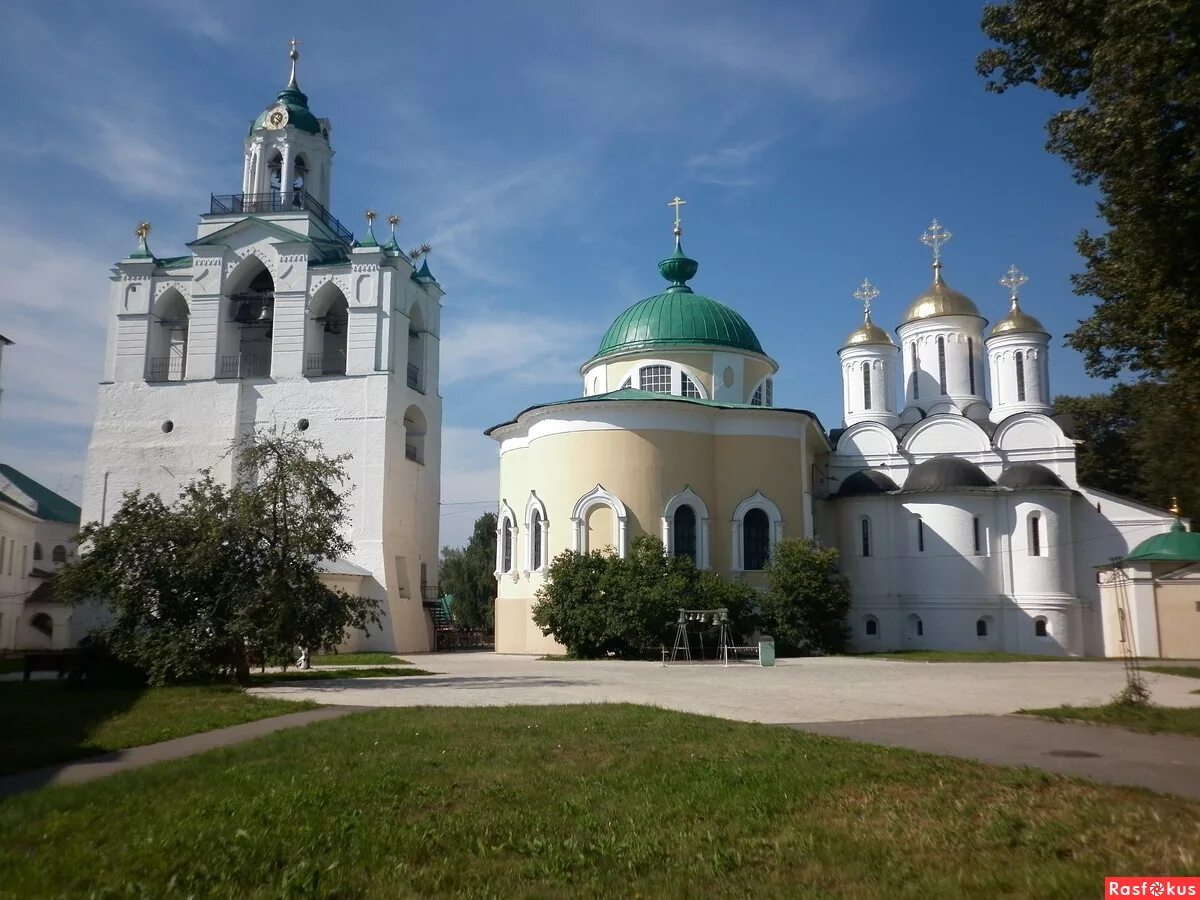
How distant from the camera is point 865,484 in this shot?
37750 mm

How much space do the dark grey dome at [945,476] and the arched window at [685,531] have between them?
958 cm

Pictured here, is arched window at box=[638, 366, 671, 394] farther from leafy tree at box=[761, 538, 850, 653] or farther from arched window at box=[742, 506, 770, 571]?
leafy tree at box=[761, 538, 850, 653]

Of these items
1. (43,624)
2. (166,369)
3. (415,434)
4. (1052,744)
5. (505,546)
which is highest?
(166,369)

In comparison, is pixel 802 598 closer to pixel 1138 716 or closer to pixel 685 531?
pixel 685 531

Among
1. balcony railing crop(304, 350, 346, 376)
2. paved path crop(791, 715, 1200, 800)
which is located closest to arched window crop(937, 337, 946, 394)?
balcony railing crop(304, 350, 346, 376)

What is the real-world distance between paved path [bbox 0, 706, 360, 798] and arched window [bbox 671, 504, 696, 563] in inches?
819

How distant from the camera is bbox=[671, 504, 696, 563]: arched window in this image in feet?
107

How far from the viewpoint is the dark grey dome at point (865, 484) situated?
3750cm

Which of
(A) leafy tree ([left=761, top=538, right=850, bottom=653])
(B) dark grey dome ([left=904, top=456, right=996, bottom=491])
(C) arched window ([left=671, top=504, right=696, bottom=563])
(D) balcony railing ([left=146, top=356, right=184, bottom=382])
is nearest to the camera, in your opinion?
(A) leafy tree ([left=761, top=538, right=850, bottom=653])

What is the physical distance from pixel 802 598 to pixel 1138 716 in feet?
61.1

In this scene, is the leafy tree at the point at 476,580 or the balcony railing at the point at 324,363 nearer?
the balcony railing at the point at 324,363

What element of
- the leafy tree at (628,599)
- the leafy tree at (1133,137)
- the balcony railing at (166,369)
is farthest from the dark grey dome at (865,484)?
the balcony railing at (166,369)

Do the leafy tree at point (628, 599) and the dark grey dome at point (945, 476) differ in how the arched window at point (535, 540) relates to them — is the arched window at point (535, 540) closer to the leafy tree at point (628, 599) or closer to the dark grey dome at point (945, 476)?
the leafy tree at point (628, 599)

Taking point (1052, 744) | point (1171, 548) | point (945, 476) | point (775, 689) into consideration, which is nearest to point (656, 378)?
point (945, 476)
